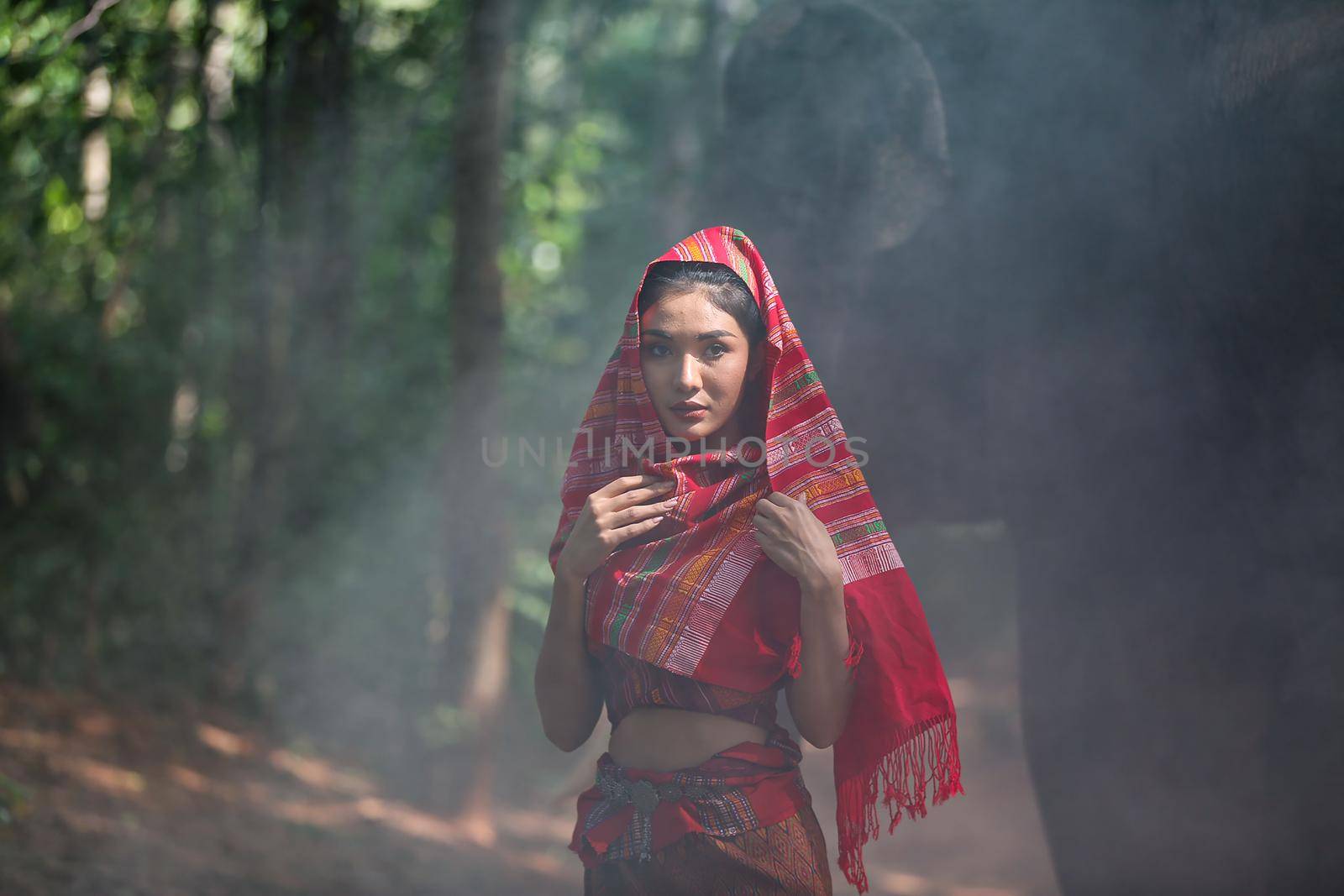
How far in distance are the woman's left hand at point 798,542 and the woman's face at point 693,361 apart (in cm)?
16

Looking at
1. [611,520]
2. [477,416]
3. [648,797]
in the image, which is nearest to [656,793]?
[648,797]

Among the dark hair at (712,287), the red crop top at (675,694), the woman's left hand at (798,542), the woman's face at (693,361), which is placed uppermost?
the dark hair at (712,287)

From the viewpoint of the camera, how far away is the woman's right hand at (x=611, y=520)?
1.28 m

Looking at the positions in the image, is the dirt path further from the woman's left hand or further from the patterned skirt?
the woman's left hand

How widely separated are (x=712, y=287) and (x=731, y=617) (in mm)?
415

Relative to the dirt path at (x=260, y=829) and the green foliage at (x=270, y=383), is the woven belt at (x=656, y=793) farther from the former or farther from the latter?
the green foliage at (x=270, y=383)

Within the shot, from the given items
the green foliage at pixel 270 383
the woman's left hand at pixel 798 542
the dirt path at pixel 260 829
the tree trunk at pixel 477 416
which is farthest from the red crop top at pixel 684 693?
the green foliage at pixel 270 383

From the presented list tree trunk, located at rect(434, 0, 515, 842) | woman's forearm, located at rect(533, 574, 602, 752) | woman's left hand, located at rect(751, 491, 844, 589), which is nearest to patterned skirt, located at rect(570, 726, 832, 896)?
woman's forearm, located at rect(533, 574, 602, 752)

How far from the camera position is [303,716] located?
577 cm

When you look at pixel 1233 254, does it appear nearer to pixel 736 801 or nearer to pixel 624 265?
pixel 736 801

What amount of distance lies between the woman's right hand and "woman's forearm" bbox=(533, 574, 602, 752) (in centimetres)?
3

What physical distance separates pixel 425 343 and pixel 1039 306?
4.62m

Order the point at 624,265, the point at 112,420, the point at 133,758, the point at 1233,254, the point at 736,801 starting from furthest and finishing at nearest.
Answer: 1. the point at 624,265
2. the point at 112,420
3. the point at 133,758
4. the point at 1233,254
5. the point at 736,801

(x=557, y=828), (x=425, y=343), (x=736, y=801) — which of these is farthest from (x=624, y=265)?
(x=736, y=801)
